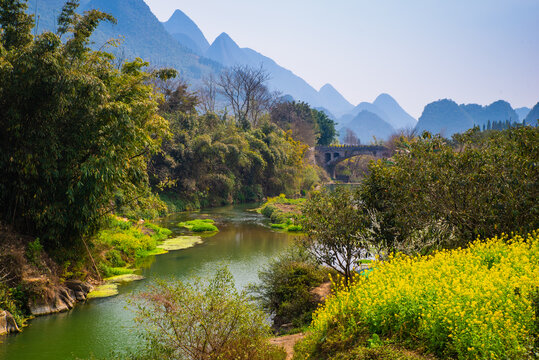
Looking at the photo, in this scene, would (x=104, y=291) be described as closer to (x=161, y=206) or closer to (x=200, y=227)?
(x=161, y=206)

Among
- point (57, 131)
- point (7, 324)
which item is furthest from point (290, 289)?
point (57, 131)

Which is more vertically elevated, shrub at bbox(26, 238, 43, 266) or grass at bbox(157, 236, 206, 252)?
shrub at bbox(26, 238, 43, 266)

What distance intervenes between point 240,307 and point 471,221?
7796mm

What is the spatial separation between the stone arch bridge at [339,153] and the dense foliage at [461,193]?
2440 inches

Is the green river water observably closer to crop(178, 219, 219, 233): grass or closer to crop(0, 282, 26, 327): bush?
crop(0, 282, 26, 327): bush

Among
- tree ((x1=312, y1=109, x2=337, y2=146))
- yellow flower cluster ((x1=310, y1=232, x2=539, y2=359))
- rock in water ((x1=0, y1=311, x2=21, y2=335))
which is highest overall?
tree ((x1=312, y1=109, x2=337, y2=146))

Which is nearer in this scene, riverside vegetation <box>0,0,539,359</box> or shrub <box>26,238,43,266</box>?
riverside vegetation <box>0,0,539,359</box>

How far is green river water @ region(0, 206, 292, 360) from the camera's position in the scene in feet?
32.1

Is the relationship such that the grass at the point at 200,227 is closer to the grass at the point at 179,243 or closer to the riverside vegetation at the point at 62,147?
the grass at the point at 179,243

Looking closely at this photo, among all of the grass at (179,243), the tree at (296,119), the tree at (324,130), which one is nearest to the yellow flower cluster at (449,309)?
the grass at (179,243)

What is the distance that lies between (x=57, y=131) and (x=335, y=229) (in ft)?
27.0

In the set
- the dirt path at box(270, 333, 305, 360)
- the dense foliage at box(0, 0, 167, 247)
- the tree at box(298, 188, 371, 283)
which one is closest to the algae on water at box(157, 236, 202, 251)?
the dense foliage at box(0, 0, 167, 247)

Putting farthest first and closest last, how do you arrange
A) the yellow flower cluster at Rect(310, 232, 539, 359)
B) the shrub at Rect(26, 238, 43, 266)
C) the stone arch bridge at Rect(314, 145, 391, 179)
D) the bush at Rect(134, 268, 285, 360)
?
the stone arch bridge at Rect(314, 145, 391, 179) → the shrub at Rect(26, 238, 43, 266) → the bush at Rect(134, 268, 285, 360) → the yellow flower cluster at Rect(310, 232, 539, 359)

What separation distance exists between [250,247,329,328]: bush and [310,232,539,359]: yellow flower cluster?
3394mm
